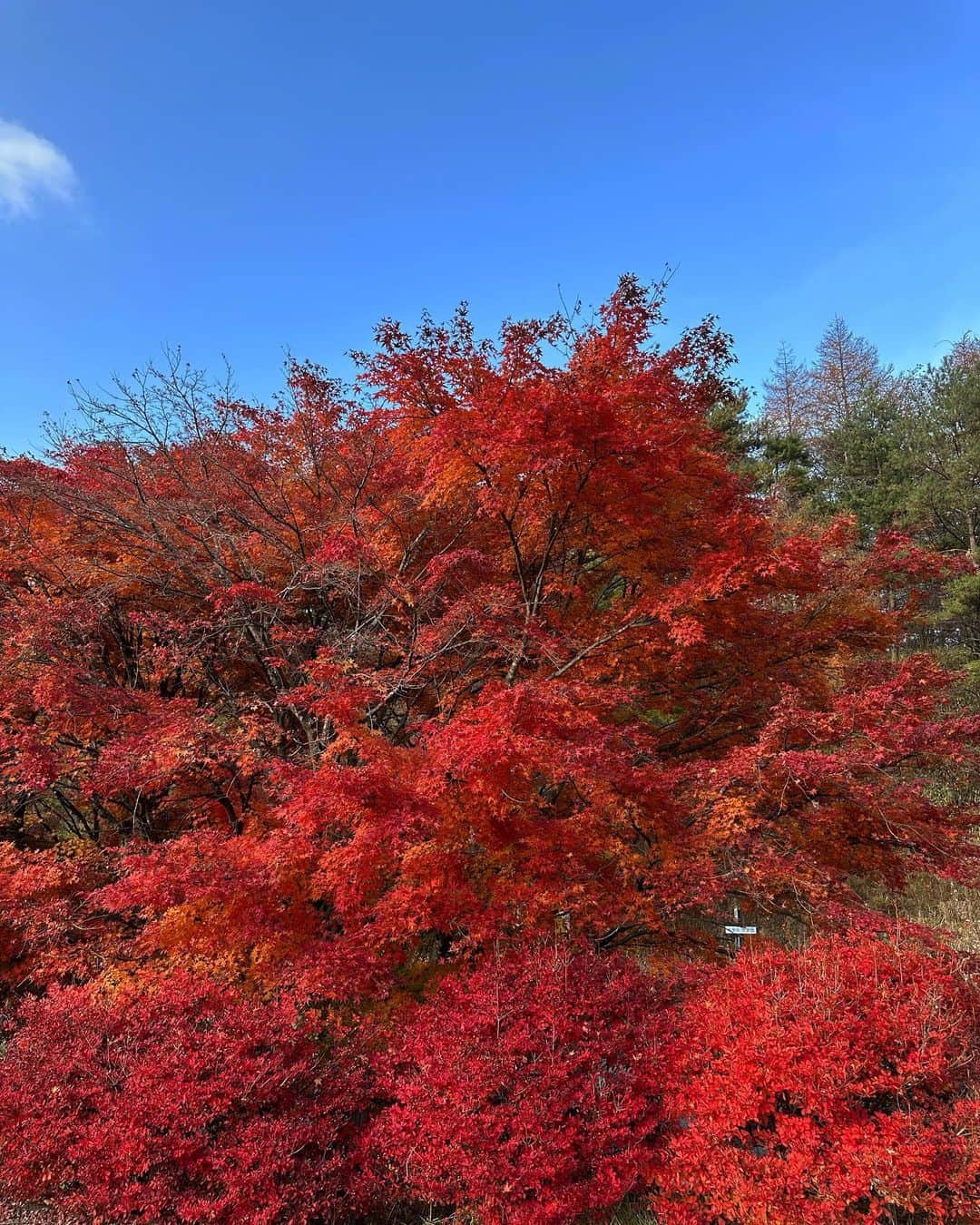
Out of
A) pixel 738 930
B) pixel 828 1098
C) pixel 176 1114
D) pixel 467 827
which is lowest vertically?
pixel 176 1114

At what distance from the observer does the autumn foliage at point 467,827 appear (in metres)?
5.06

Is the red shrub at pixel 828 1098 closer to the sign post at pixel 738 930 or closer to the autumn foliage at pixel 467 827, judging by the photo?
the autumn foliage at pixel 467 827

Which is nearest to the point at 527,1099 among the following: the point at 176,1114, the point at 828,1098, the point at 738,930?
the point at 828,1098

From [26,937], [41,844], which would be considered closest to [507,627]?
[26,937]

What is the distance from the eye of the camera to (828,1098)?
15.5ft

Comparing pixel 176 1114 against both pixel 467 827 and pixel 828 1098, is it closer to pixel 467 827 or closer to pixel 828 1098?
pixel 467 827

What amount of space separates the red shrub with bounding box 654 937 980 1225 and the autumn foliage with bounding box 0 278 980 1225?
29 mm

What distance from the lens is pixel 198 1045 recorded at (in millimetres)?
5711

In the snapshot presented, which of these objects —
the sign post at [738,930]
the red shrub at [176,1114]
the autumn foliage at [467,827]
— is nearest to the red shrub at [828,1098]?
the autumn foliage at [467,827]

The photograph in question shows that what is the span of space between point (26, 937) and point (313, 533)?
21.5 feet

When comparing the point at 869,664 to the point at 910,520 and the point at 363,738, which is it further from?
the point at 910,520

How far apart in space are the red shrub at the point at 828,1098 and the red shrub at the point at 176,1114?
2827mm

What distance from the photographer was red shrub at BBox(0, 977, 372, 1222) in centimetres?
495

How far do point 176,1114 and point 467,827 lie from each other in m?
3.33
